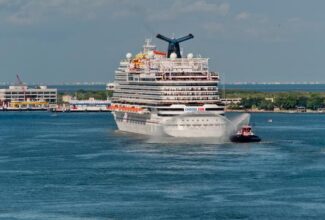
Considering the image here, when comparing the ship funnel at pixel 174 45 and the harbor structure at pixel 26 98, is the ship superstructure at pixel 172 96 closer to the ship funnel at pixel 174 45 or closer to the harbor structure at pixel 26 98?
the ship funnel at pixel 174 45

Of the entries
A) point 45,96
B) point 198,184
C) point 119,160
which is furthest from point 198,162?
point 45,96

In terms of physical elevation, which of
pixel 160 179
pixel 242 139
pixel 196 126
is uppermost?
pixel 196 126

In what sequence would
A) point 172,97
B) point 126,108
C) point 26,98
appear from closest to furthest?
1. point 172,97
2. point 126,108
3. point 26,98

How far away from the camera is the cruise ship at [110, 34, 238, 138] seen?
70812mm

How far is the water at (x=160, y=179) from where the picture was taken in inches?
1594

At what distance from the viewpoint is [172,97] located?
241 feet

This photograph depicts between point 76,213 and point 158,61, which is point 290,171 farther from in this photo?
point 158,61

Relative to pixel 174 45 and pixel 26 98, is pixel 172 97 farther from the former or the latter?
pixel 26 98

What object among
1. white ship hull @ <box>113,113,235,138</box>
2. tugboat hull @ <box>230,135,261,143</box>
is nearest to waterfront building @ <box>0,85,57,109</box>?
white ship hull @ <box>113,113,235,138</box>

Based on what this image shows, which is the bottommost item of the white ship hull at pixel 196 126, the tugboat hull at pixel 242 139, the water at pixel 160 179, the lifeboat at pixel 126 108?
the water at pixel 160 179

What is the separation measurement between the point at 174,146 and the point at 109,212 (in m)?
26.0

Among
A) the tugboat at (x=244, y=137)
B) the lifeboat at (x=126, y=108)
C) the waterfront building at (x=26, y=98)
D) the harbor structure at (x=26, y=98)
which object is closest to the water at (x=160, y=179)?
the tugboat at (x=244, y=137)

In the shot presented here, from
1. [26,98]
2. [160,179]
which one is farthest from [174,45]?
[26,98]

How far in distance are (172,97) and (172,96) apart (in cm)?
9
